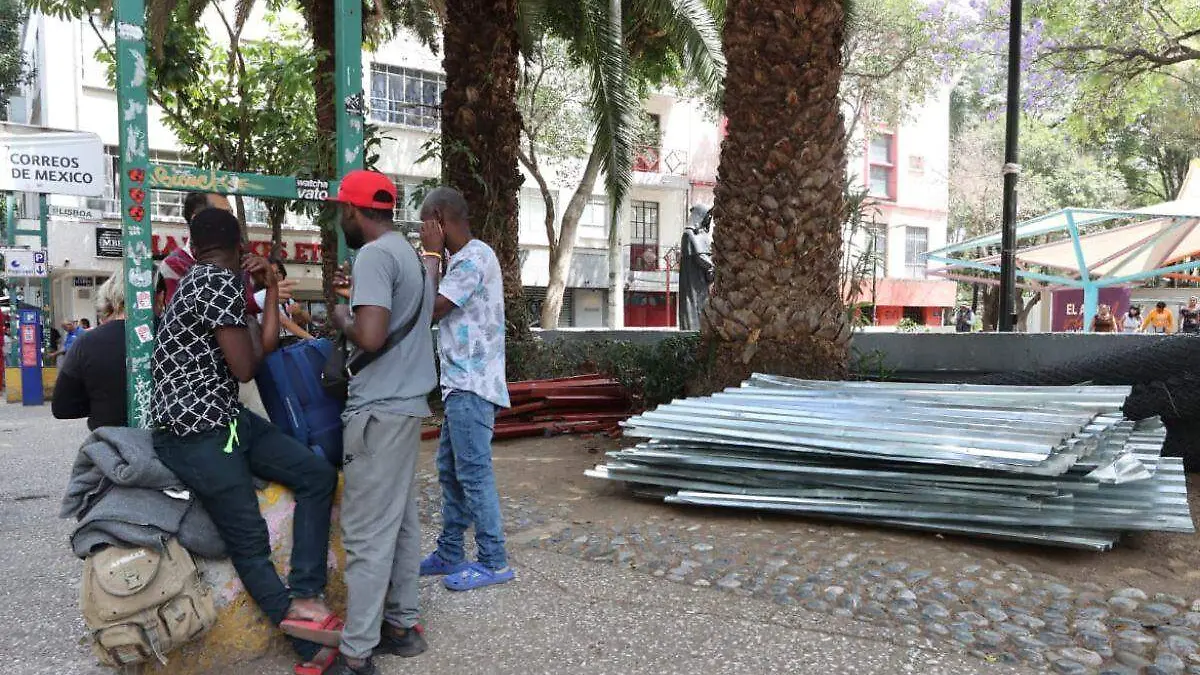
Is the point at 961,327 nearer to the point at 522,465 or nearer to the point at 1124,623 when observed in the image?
the point at 522,465

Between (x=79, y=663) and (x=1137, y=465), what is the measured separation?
439cm

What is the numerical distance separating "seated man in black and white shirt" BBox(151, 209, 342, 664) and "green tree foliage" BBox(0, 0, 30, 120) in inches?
1192

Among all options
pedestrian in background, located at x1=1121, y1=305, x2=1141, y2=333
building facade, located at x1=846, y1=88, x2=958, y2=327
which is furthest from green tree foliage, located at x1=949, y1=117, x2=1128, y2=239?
pedestrian in background, located at x1=1121, y1=305, x2=1141, y2=333

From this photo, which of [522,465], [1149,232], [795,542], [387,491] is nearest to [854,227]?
[522,465]

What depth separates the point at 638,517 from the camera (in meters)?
4.82

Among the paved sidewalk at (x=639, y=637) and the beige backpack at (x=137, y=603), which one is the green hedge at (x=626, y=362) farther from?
the beige backpack at (x=137, y=603)

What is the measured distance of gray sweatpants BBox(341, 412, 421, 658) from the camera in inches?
115

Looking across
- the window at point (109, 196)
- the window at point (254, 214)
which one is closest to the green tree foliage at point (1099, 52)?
the window at point (254, 214)

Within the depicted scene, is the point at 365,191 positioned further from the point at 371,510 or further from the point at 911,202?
the point at 911,202

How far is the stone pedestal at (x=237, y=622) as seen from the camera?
2.88 m

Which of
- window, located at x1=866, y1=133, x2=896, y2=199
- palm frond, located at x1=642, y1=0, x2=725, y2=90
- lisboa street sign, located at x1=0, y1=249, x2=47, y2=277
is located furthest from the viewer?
window, located at x1=866, y1=133, x2=896, y2=199

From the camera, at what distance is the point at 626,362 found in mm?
8078

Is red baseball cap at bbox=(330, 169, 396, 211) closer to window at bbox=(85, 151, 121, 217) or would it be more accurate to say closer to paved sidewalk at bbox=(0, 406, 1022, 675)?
paved sidewalk at bbox=(0, 406, 1022, 675)

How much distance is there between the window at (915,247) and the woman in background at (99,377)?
3944 centimetres
